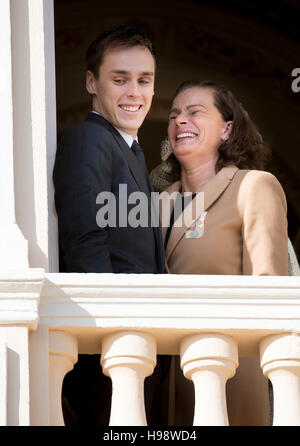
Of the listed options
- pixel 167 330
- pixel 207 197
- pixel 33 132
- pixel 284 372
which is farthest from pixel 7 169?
pixel 207 197

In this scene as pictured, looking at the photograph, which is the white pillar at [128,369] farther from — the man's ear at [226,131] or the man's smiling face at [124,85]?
the man's ear at [226,131]

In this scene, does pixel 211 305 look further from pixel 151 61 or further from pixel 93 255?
pixel 151 61

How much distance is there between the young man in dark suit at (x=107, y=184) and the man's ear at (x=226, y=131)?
0.41 m

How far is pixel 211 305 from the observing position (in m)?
4.41

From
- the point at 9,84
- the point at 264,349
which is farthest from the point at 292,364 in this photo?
the point at 9,84

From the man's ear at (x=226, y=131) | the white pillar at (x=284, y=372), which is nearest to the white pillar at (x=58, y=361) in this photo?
the white pillar at (x=284, y=372)

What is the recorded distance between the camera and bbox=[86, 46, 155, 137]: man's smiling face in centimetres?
543

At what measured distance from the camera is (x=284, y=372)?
439 centimetres

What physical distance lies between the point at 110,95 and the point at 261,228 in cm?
74

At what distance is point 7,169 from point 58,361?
1.92 feet

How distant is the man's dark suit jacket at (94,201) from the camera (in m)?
4.81

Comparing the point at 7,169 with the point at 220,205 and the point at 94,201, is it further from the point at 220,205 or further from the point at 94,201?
the point at 220,205

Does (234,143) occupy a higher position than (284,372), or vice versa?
(234,143)

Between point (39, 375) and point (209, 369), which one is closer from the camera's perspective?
point (39, 375)
